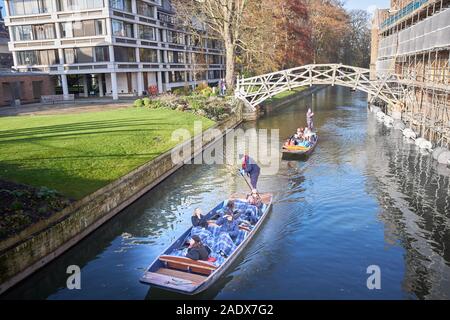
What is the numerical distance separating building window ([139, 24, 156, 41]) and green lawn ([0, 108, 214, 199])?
26.7 metres

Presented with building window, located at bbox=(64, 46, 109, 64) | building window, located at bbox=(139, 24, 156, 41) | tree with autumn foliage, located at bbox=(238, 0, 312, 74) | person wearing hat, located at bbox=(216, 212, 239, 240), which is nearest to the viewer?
person wearing hat, located at bbox=(216, 212, 239, 240)

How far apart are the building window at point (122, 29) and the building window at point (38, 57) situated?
807 centimetres

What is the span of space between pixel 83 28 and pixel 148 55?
1040cm

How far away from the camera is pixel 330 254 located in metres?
13.0

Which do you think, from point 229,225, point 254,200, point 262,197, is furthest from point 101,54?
point 229,225

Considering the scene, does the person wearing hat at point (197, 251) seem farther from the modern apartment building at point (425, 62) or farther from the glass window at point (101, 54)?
the glass window at point (101, 54)

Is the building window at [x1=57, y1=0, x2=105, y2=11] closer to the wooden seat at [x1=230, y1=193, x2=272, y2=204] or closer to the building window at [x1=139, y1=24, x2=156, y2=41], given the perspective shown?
the building window at [x1=139, y1=24, x2=156, y2=41]

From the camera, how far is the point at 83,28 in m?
48.4

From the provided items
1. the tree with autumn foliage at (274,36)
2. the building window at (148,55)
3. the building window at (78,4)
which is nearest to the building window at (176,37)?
the building window at (148,55)

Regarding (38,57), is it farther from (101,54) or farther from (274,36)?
(274,36)

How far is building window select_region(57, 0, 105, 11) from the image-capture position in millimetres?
47188

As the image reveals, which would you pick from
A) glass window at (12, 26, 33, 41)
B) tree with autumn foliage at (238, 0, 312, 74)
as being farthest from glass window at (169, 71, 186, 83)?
glass window at (12, 26, 33, 41)

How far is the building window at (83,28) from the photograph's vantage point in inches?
1886
